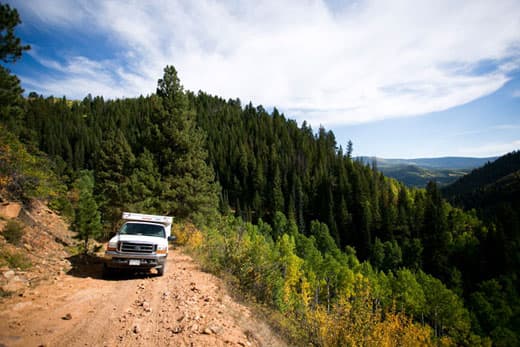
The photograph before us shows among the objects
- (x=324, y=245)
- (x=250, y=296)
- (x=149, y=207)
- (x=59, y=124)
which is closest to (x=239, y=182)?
(x=324, y=245)

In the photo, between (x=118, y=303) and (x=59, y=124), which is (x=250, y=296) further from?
(x=59, y=124)

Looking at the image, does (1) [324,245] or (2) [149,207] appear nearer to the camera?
(2) [149,207]

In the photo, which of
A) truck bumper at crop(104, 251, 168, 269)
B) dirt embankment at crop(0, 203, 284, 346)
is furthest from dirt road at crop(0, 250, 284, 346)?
truck bumper at crop(104, 251, 168, 269)

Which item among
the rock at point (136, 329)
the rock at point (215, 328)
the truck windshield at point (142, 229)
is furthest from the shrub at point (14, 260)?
the rock at point (215, 328)

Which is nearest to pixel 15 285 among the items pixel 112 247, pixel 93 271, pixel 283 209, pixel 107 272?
pixel 112 247

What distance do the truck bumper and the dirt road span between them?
527mm

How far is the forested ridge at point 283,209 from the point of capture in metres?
10.4

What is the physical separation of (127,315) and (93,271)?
4855 mm

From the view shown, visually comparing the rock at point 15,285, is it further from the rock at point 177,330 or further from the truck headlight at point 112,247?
the rock at point 177,330

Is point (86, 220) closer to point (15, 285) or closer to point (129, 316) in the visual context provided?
point (15, 285)

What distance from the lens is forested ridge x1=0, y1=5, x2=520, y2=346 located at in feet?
34.1

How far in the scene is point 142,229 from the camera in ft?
30.5

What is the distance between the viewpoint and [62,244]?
39.4 feet

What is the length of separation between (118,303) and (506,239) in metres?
84.4
